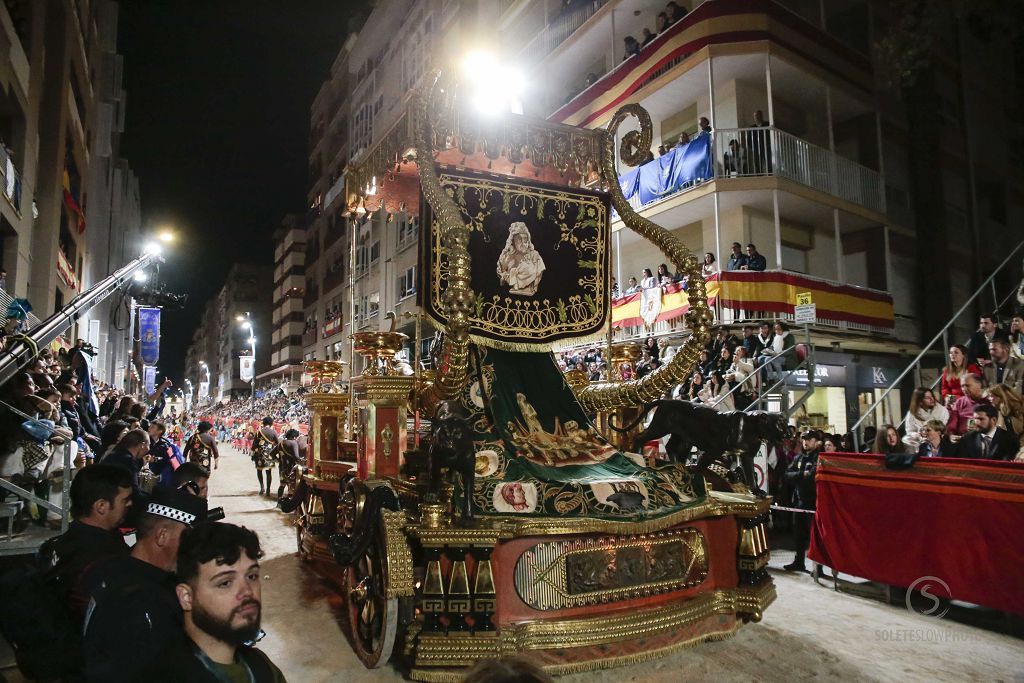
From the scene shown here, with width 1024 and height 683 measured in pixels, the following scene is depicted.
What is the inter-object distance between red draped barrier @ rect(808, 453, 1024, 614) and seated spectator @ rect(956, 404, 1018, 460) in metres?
0.82

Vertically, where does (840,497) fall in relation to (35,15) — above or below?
below

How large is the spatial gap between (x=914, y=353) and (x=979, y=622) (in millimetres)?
13658

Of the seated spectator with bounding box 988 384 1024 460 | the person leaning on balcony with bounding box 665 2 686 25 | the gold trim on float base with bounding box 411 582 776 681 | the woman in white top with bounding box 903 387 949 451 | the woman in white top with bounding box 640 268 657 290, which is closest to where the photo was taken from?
the gold trim on float base with bounding box 411 582 776 681

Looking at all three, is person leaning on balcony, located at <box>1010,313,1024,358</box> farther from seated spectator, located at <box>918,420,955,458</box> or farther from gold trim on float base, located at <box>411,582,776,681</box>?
gold trim on float base, located at <box>411,582,776,681</box>

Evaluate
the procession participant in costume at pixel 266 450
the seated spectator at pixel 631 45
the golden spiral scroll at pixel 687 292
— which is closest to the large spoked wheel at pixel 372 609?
the golden spiral scroll at pixel 687 292

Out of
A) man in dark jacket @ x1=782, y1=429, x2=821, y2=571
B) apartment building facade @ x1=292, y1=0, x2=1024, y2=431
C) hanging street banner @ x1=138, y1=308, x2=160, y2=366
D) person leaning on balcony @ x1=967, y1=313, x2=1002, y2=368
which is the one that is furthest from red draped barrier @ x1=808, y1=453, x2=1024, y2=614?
hanging street banner @ x1=138, y1=308, x2=160, y2=366

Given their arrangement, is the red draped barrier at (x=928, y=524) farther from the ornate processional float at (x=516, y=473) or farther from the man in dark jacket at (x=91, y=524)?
the man in dark jacket at (x=91, y=524)

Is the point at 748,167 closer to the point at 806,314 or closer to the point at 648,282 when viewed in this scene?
the point at 648,282

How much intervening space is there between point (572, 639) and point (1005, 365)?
754 centimetres

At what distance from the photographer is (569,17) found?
18.9 meters

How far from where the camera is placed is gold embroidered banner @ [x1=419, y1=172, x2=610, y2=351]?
5.41 meters

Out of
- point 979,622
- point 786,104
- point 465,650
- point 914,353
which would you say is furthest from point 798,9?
point 465,650

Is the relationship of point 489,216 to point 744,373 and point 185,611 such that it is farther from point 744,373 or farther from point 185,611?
point 744,373

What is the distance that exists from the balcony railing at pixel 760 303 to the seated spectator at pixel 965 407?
489 centimetres
